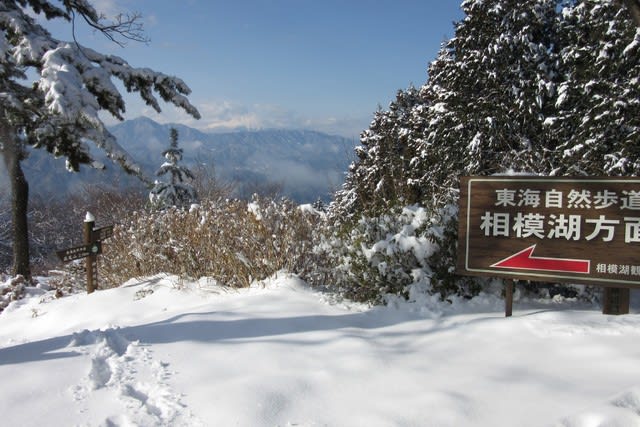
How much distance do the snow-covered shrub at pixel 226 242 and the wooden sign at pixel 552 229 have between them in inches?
90.4

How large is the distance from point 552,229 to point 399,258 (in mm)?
1613

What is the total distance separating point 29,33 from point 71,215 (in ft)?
97.1

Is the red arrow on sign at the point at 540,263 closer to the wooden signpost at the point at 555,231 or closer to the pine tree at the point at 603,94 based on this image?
the wooden signpost at the point at 555,231

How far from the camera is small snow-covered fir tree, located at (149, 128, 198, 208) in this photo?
19906mm

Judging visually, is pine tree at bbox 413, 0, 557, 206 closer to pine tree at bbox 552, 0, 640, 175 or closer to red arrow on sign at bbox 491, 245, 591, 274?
pine tree at bbox 552, 0, 640, 175

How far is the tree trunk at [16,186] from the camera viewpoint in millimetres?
8458

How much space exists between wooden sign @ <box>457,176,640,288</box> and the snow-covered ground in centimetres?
46

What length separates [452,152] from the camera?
13.7m

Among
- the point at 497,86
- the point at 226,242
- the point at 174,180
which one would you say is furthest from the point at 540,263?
the point at 174,180

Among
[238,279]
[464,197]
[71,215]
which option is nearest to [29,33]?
[238,279]

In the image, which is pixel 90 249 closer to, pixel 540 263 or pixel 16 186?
pixel 16 186

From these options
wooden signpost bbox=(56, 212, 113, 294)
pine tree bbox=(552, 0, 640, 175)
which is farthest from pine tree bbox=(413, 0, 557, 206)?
wooden signpost bbox=(56, 212, 113, 294)

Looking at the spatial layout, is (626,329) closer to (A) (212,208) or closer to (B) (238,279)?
(B) (238,279)

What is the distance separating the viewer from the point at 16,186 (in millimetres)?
8570
